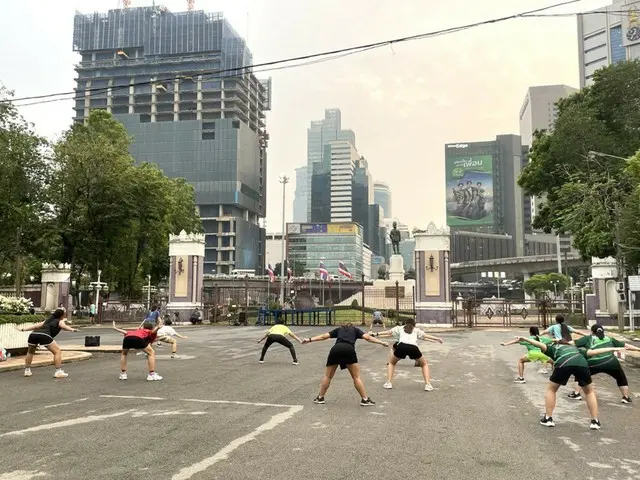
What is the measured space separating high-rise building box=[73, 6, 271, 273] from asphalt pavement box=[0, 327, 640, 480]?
129 m

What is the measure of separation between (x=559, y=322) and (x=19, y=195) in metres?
37.1

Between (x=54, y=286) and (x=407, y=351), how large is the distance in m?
35.6

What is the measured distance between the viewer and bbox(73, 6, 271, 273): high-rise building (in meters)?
142

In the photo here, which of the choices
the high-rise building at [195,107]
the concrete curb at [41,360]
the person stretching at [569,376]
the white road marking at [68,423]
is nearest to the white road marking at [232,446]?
the white road marking at [68,423]

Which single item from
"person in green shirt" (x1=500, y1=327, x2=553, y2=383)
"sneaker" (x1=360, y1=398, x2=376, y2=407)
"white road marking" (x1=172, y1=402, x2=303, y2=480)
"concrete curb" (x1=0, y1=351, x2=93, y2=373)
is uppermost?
"person in green shirt" (x1=500, y1=327, x2=553, y2=383)

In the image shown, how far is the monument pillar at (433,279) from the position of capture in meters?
36.0

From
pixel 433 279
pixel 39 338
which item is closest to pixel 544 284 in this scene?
pixel 433 279

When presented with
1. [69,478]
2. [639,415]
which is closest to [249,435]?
[69,478]

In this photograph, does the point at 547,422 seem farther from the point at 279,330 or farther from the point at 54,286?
the point at 54,286

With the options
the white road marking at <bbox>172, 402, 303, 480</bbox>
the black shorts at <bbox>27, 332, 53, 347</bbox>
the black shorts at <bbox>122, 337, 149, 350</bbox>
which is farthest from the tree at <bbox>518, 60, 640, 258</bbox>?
the black shorts at <bbox>27, 332, 53, 347</bbox>

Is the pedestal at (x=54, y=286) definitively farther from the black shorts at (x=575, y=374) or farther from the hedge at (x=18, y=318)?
the black shorts at (x=575, y=374)

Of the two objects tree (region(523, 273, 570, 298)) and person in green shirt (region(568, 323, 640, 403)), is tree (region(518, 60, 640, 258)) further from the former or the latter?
tree (region(523, 273, 570, 298))

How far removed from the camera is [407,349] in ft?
34.7

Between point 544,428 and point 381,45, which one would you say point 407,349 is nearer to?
point 544,428
